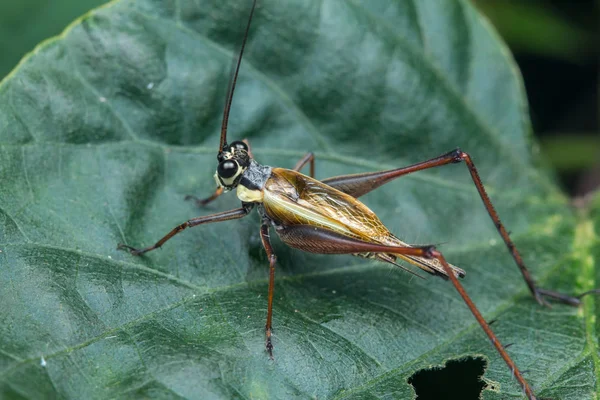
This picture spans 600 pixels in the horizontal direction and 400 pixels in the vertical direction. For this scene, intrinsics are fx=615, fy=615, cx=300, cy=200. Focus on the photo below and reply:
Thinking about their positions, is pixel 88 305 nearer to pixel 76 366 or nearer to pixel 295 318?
pixel 76 366

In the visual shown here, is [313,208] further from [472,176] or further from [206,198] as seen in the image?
[472,176]

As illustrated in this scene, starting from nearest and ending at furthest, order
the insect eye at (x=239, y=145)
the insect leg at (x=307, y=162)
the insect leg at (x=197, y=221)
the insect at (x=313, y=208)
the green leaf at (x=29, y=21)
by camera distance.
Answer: the insect leg at (x=197, y=221) → the insect at (x=313, y=208) → the insect eye at (x=239, y=145) → the insect leg at (x=307, y=162) → the green leaf at (x=29, y=21)

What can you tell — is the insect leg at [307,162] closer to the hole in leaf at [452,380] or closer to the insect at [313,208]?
the insect at [313,208]

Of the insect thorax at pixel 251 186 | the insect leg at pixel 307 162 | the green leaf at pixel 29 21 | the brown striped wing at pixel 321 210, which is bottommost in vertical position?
the brown striped wing at pixel 321 210

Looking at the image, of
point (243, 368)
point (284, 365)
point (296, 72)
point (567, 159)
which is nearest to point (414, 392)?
point (284, 365)

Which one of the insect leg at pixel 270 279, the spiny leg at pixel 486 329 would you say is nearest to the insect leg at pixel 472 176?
the insect leg at pixel 270 279

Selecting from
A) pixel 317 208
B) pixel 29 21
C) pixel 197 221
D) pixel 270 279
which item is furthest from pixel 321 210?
pixel 29 21
